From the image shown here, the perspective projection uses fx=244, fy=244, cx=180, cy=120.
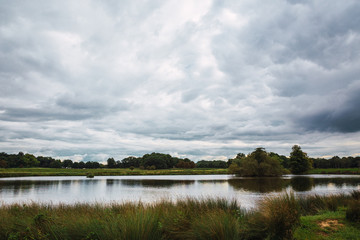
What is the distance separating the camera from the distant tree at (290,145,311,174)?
3627 inches

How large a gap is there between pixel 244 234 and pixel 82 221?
5.89m

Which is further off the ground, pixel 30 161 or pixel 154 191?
pixel 30 161

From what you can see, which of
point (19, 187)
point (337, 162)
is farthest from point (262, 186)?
point (337, 162)

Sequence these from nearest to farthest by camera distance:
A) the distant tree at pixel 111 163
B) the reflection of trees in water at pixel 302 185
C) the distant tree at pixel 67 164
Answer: the reflection of trees in water at pixel 302 185
the distant tree at pixel 67 164
the distant tree at pixel 111 163

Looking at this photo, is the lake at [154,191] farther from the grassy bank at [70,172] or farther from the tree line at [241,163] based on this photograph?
the grassy bank at [70,172]

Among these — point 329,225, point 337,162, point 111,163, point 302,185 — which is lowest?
point 302,185

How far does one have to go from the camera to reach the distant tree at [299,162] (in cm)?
9212

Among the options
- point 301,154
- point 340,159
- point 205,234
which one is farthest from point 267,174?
point 340,159

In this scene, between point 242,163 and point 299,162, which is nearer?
point 242,163

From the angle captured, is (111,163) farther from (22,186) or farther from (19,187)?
(19,187)

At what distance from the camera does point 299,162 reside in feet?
304

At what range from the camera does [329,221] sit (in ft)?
36.3

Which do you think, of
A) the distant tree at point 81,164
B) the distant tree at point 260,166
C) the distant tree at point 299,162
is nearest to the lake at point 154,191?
the distant tree at point 260,166

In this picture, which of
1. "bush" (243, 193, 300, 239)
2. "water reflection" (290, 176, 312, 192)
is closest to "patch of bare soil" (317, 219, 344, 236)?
"bush" (243, 193, 300, 239)
